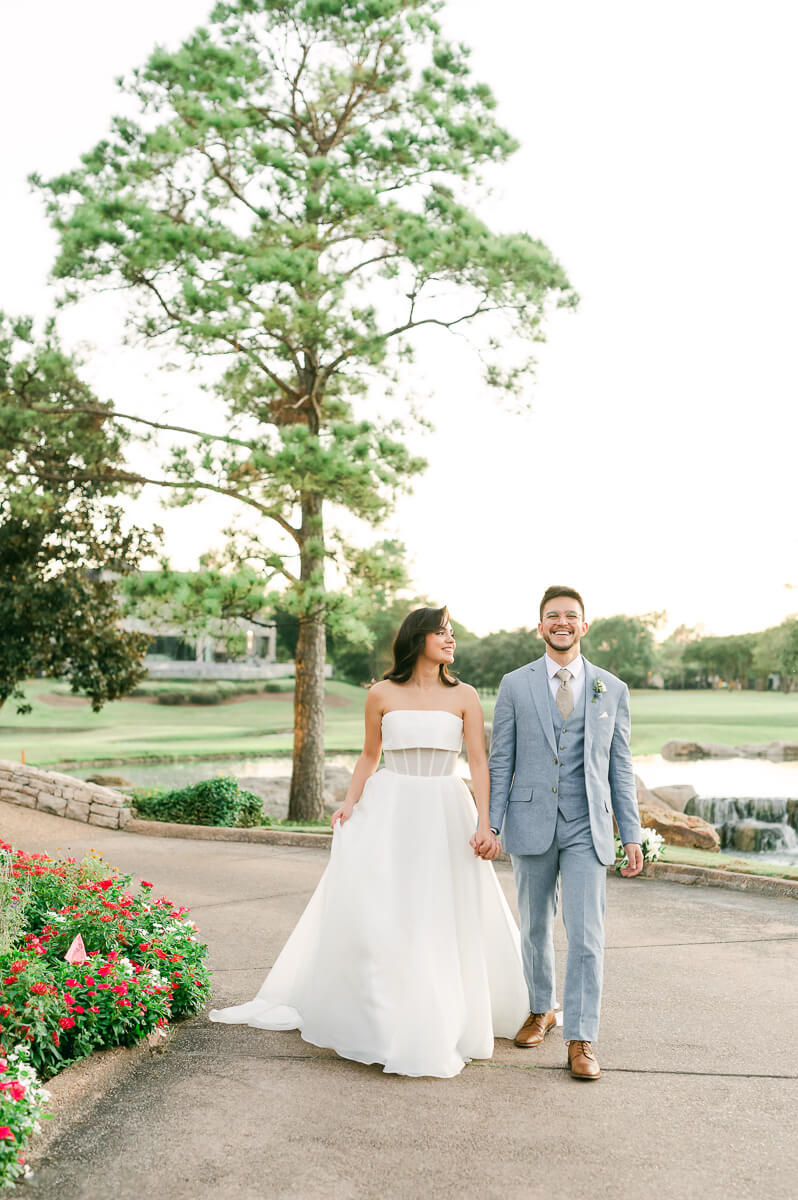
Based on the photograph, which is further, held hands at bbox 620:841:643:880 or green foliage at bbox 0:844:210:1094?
held hands at bbox 620:841:643:880

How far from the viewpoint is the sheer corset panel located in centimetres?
528

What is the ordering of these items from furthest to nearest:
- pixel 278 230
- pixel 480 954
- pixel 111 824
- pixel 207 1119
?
1. pixel 278 230
2. pixel 111 824
3. pixel 480 954
4. pixel 207 1119

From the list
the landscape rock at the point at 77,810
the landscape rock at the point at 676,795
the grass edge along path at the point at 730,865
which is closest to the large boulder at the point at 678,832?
the grass edge along path at the point at 730,865

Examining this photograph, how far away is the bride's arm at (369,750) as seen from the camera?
5352 millimetres

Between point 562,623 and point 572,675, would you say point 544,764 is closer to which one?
point 572,675

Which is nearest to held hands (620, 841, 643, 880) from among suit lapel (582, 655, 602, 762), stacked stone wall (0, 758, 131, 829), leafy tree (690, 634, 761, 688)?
suit lapel (582, 655, 602, 762)

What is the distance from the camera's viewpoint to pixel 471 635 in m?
60.4

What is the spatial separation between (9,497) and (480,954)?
13480mm

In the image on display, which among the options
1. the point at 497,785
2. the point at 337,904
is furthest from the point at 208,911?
the point at 497,785

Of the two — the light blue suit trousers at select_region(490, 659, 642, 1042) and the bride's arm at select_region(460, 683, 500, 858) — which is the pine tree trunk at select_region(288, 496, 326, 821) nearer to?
the bride's arm at select_region(460, 683, 500, 858)

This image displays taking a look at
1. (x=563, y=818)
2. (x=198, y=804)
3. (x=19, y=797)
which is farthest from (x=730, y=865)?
(x=19, y=797)

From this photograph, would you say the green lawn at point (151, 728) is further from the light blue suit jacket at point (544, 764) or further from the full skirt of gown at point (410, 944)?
the light blue suit jacket at point (544, 764)

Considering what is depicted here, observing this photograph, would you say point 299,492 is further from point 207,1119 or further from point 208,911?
point 207,1119

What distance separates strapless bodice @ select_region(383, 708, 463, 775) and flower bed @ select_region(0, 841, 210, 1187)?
1.58 meters
